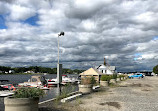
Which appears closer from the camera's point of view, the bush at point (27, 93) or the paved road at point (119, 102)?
the bush at point (27, 93)

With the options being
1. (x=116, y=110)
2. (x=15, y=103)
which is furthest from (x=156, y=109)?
(x=15, y=103)

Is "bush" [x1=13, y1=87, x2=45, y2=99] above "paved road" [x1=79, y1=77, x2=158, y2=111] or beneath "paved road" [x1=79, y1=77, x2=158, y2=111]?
above

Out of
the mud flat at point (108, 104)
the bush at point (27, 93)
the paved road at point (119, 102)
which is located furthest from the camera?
the paved road at point (119, 102)

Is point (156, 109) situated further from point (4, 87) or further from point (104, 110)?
point (4, 87)

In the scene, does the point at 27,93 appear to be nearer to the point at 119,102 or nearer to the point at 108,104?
the point at 108,104

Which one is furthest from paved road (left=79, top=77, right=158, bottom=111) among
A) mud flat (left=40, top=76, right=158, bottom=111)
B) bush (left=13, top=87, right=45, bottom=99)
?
bush (left=13, top=87, right=45, bottom=99)

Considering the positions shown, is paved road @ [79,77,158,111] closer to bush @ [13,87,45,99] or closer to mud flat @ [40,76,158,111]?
mud flat @ [40,76,158,111]

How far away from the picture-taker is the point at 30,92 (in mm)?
7031

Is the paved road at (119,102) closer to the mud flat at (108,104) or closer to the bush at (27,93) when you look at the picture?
Answer: the mud flat at (108,104)

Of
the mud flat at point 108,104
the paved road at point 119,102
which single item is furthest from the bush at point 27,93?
the paved road at point 119,102

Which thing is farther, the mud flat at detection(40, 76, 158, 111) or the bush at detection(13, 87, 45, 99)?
the mud flat at detection(40, 76, 158, 111)

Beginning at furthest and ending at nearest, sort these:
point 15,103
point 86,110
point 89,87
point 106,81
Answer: point 106,81 < point 89,87 < point 86,110 < point 15,103

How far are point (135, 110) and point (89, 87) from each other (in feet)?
23.1

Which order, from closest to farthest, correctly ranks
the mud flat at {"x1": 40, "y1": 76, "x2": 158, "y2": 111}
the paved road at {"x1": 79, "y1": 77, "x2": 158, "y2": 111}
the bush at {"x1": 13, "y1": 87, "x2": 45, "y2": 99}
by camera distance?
the bush at {"x1": 13, "y1": 87, "x2": 45, "y2": 99}, the mud flat at {"x1": 40, "y1": 76, "x2": 158, "y2": 111}, the paved road at {"x1": 79, "y1": 77, "x2": 158, "y2": 111}
